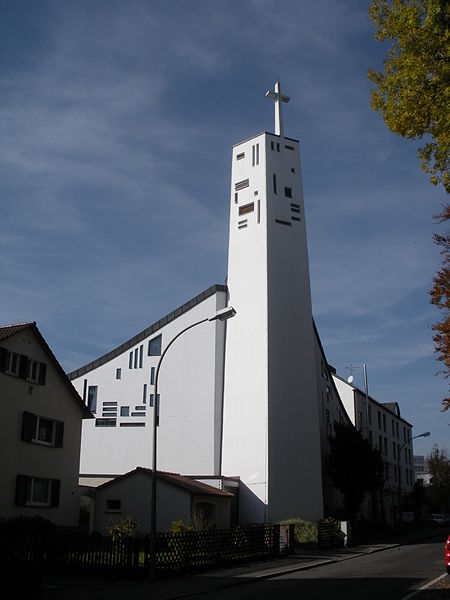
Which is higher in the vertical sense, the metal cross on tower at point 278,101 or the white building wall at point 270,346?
the metal cross on tower at point 278,101

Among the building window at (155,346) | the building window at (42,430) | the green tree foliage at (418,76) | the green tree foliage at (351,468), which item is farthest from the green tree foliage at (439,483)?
the green tree foliage at (418,76)

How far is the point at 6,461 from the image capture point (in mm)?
25188

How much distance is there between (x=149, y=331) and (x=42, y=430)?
56.2ft

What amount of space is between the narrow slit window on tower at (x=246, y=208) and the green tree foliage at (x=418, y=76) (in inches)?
Answer: 1205

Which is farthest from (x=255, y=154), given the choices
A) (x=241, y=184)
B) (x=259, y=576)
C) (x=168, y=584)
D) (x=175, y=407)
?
(x=168, y=584)

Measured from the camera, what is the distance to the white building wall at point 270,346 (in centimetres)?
3719

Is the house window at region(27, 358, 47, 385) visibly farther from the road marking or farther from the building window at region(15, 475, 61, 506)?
the road marking

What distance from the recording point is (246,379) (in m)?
→ 39.2

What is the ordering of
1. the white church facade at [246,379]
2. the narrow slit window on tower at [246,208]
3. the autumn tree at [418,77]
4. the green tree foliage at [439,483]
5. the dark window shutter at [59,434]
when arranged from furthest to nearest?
the green tree foliage at [439,483], the narrow slit window on tower at [246,208], the white church facade at [246,379], the dark window shutter at [59,434], the autumn tree at [418,77]

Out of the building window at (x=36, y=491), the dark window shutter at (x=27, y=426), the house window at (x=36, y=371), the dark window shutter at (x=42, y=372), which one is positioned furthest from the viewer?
the dark window shutter at (x=42, y=372)

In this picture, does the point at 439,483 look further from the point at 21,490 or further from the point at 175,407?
the point at 21,490

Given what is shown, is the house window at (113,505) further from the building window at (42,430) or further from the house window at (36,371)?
the house window at (36,371)

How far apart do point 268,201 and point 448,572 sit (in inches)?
1100

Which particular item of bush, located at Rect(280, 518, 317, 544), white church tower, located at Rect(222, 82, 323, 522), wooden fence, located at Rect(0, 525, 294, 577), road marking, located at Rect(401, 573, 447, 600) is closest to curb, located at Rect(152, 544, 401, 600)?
wooden fence, located at Rect(0, 525, 294, 577)
